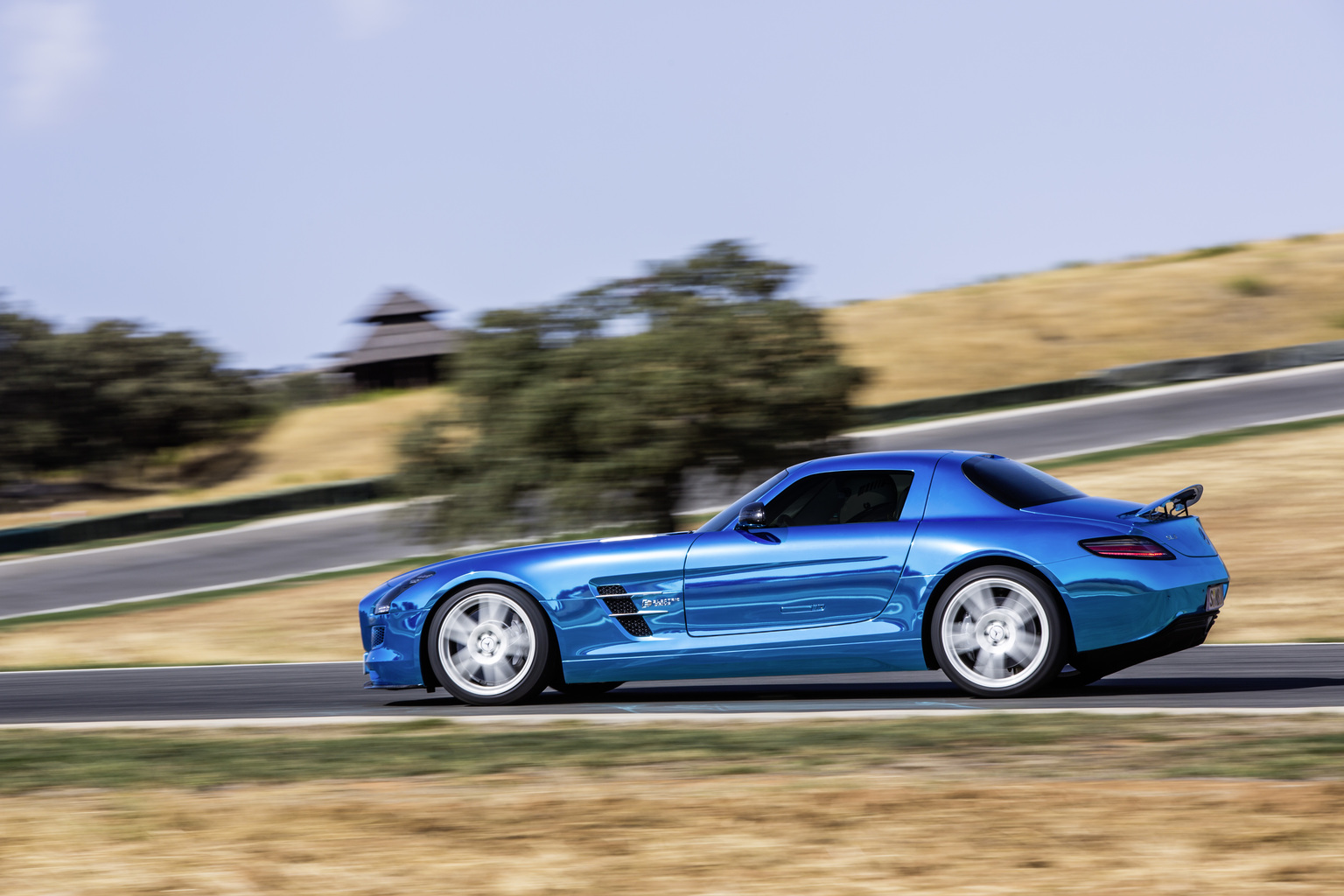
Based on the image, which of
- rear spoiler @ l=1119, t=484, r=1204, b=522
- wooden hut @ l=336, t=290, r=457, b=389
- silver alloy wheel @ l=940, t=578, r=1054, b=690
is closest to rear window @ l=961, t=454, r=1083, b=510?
rear spoiler @ l=1119, t=484, r=1204, b=522

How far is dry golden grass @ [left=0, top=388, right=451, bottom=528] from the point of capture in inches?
1650

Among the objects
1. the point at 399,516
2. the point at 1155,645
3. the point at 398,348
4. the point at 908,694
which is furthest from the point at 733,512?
the point at 398,348

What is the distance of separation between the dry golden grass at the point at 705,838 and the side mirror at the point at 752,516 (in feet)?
6.52

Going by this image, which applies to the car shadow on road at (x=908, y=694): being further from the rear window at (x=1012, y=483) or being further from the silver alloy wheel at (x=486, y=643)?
the rear window at (x=1012, y=483)

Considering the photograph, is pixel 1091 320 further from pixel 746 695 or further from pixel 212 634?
pixel 746 695

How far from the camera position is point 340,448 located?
151ft

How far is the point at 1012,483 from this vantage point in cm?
734

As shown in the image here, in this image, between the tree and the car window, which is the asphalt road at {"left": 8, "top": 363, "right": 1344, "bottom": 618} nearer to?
the tree

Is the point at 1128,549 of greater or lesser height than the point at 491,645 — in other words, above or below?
above

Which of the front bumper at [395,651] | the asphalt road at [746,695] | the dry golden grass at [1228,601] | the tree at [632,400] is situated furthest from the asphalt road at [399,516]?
the front bumper at [395,651]

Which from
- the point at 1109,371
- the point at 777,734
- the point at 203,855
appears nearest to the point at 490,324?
the point at 777,734

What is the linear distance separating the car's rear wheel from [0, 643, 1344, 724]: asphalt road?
0.39 ft

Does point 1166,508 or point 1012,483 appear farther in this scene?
point 1012,483

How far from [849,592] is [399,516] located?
1267 cm
